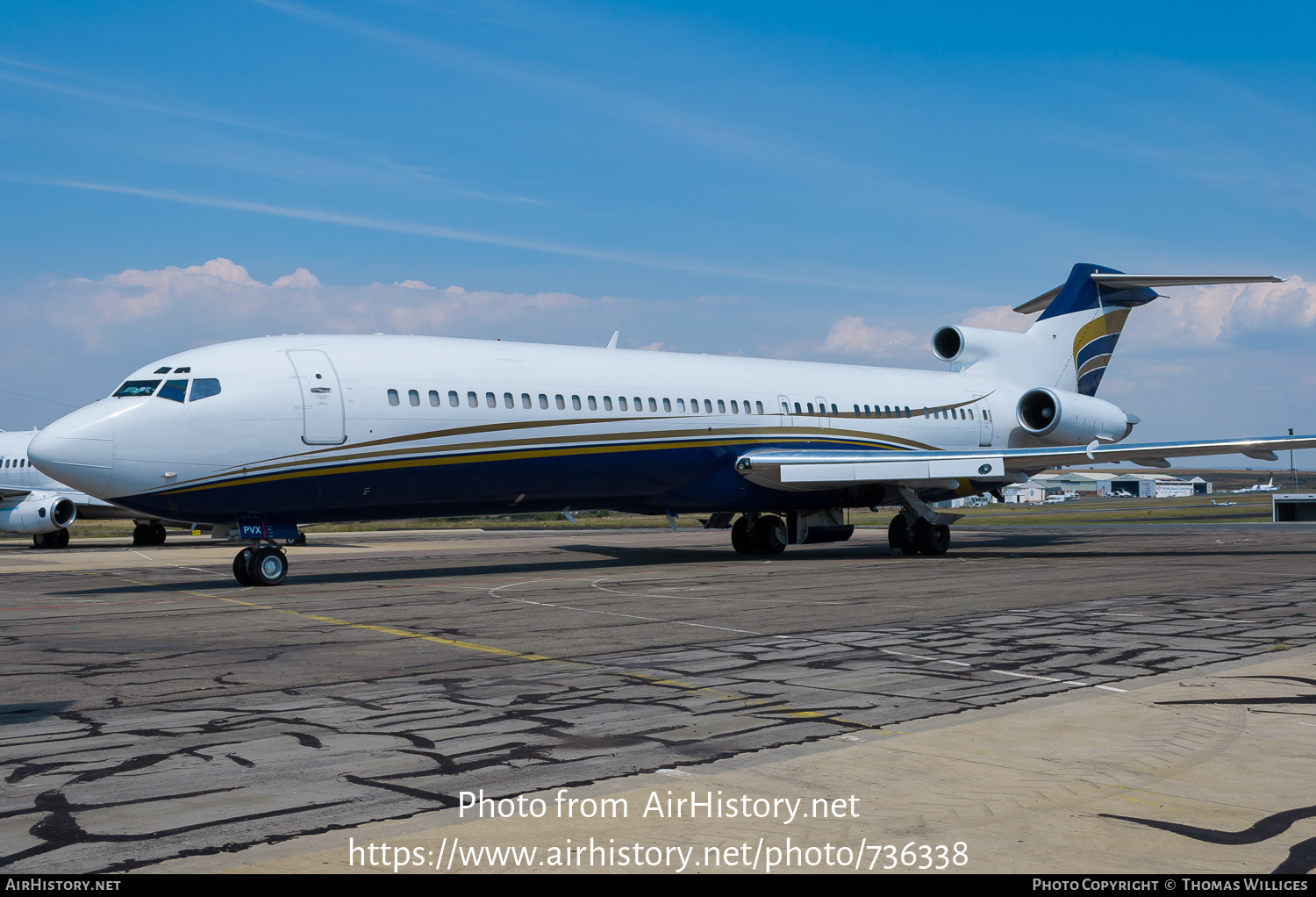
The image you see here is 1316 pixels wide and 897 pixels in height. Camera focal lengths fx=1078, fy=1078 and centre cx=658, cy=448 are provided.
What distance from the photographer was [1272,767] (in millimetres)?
5562

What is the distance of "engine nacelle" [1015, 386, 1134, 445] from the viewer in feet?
94.5

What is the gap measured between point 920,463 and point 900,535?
228cm

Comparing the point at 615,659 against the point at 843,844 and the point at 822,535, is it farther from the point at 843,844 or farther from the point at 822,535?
the point at 822,535

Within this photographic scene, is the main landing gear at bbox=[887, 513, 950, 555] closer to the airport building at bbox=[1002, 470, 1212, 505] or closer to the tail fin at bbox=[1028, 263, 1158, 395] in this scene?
the tail fin at bbox=[1028, 263, 1158, 395]

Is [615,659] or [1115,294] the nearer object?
[615,659]

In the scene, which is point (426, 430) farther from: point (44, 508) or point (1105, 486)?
point (1105, 486)

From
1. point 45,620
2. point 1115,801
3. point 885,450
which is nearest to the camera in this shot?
point 1115,801

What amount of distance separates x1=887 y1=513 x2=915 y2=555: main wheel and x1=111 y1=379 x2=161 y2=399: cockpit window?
51.7 feet

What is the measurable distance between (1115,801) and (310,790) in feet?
12.6

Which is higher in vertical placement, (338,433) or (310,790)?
(338,433)

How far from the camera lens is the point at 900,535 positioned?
2503 cm

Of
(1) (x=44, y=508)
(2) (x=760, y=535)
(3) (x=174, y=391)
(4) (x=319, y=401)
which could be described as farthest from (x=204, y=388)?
(1) (x=44, y=508)

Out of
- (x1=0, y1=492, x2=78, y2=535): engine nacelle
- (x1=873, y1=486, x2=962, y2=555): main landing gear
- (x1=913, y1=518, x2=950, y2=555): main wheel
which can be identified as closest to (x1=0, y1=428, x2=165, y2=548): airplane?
(x1=0, y1=492, x2=78, y2=535): engine nacelle

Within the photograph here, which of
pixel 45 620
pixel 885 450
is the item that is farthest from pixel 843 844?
pixel 885 450
